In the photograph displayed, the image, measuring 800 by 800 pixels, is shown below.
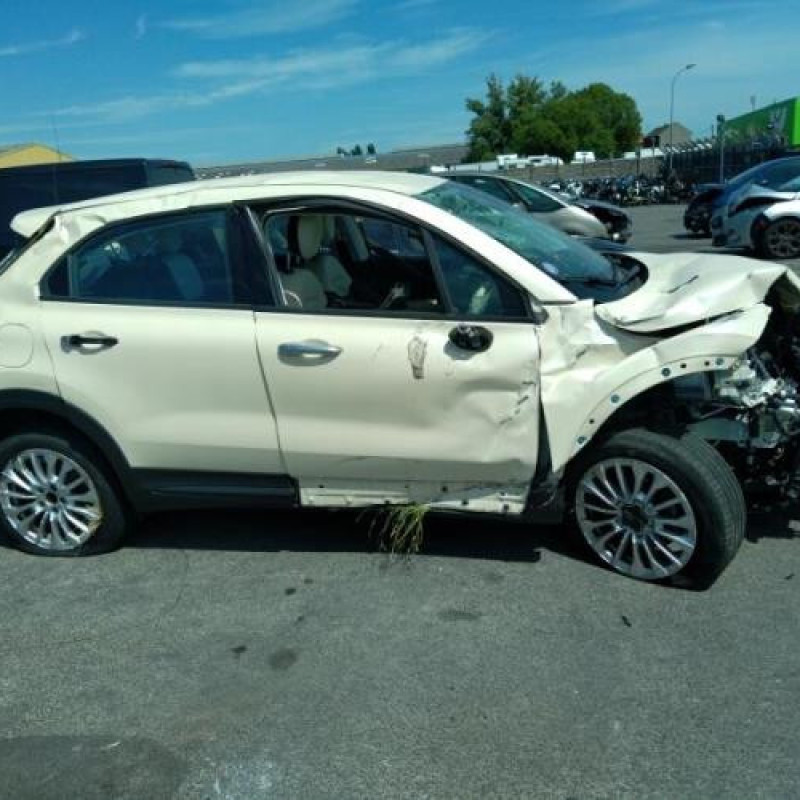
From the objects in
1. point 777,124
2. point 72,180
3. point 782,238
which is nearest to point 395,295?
point 72,180

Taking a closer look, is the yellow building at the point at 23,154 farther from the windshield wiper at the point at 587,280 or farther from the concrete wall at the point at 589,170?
the concrete wall at the point at 589,170

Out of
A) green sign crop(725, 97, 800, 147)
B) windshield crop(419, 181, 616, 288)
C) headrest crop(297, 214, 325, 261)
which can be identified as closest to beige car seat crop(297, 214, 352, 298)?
headrest crop(297, 214, 325, 261)

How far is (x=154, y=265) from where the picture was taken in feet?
13.6

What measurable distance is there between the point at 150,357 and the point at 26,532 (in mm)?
1218

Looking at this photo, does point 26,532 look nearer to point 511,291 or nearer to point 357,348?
point 357,348

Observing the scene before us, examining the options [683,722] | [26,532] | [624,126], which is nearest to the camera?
[683,722]

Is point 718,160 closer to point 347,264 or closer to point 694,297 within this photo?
point 347,264

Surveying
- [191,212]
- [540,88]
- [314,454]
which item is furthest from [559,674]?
[540,88]

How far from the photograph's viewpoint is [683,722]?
9.70 ft

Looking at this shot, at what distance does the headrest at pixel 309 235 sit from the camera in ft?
13.5

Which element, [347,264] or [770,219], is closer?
[347,264]

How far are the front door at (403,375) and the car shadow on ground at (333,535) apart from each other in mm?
337

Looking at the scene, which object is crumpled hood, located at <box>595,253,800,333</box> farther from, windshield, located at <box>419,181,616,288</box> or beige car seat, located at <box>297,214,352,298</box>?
beige car seat, located at <box>297,214,352,298</box>

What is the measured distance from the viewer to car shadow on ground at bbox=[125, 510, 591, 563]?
4277mm
